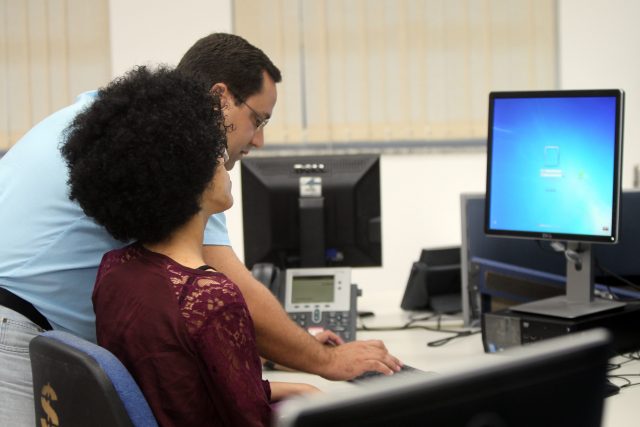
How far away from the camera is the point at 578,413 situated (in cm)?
77

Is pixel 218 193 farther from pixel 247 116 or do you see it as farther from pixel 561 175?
pixel 561 175

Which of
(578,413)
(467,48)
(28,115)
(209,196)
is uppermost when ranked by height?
(467,48)

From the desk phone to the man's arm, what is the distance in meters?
0.48

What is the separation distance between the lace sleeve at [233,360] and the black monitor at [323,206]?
1.32 metres

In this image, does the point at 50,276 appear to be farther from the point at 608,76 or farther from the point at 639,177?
the point at 608,76

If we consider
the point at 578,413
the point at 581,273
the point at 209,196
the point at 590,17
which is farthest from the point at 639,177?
the point at 578,413

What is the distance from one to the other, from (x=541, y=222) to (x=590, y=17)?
2850mm

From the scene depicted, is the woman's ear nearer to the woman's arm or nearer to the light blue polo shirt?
the light blue polo shirt

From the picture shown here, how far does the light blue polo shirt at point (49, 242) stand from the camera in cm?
146

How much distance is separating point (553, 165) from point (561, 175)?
0.03 metres

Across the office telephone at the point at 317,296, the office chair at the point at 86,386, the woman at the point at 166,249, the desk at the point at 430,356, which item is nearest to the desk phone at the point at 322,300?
the office telephone at the point at 317,296

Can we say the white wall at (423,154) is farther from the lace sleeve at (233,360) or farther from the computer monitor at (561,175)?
the lace sleeve at (233,360)

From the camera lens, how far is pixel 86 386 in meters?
1.06

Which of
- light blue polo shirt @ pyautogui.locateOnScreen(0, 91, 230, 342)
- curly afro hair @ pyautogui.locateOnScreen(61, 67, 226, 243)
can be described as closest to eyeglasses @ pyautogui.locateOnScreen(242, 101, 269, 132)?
light blue polo shirt @ pyautogui.locateOnScreen(0, 91, 230, 342)
